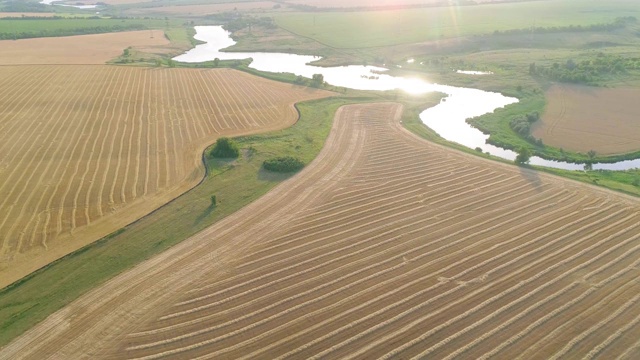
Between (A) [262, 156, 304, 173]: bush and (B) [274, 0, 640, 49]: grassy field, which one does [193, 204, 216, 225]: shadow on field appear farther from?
(B) [274, 0, 640, 49]: grassy field

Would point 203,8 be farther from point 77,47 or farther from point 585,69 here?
point 585,69

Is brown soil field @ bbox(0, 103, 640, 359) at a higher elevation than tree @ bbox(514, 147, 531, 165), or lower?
lower

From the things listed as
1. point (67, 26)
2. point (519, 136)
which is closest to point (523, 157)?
point (519, 136)

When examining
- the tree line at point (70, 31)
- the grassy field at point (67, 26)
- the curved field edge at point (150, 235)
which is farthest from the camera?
the grassy field at point (67, 26)

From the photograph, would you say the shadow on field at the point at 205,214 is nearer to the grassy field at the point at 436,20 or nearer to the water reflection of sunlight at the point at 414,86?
the water reflection of sunlight at the point at 414,86

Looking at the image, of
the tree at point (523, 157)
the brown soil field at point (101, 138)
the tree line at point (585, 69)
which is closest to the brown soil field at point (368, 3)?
the tree line at point (585, 69)

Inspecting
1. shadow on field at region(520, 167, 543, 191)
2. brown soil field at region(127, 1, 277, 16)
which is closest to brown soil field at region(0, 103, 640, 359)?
shadow on field at region(520, 167, 543, 191)

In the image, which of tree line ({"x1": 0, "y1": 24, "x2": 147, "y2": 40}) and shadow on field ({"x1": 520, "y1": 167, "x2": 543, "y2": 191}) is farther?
tree line ({"x1": 0, "y1": 24, "x2": 147, "y2": 40})
